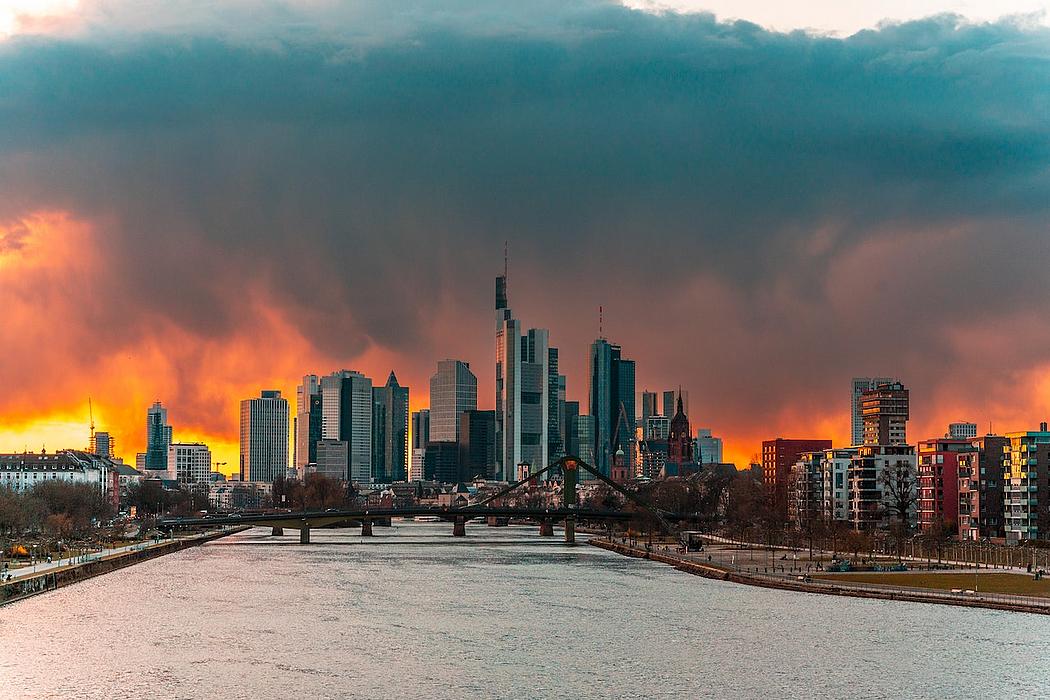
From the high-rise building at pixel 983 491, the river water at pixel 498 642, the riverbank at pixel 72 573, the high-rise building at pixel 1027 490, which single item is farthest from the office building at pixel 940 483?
the riverbank at pixel 72 573

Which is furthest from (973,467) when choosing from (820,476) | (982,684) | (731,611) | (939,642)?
(982,684)

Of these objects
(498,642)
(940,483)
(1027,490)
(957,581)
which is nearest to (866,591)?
(957,581)

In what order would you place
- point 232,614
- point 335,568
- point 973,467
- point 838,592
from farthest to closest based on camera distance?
point 973,467, point 335,568, point 838,592, point 232,614

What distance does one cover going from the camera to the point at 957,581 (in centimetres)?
8450

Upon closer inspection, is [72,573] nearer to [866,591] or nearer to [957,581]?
[866,591]

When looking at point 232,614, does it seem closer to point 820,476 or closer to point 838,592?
point 838,592

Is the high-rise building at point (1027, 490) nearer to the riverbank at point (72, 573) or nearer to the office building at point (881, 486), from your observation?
the office building at point (881, 486)

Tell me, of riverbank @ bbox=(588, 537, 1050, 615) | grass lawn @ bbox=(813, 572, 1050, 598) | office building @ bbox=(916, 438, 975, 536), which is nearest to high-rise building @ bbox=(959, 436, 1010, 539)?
office building @ bbox=(916, 438, 975, 536)

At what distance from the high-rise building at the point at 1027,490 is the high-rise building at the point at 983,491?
2.32 m

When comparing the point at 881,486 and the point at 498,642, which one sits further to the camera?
the point at 881,486

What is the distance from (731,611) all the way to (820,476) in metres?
97.6

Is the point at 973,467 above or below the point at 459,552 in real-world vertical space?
above

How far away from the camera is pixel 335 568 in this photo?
112 metres

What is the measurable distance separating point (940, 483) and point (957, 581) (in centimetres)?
6372
